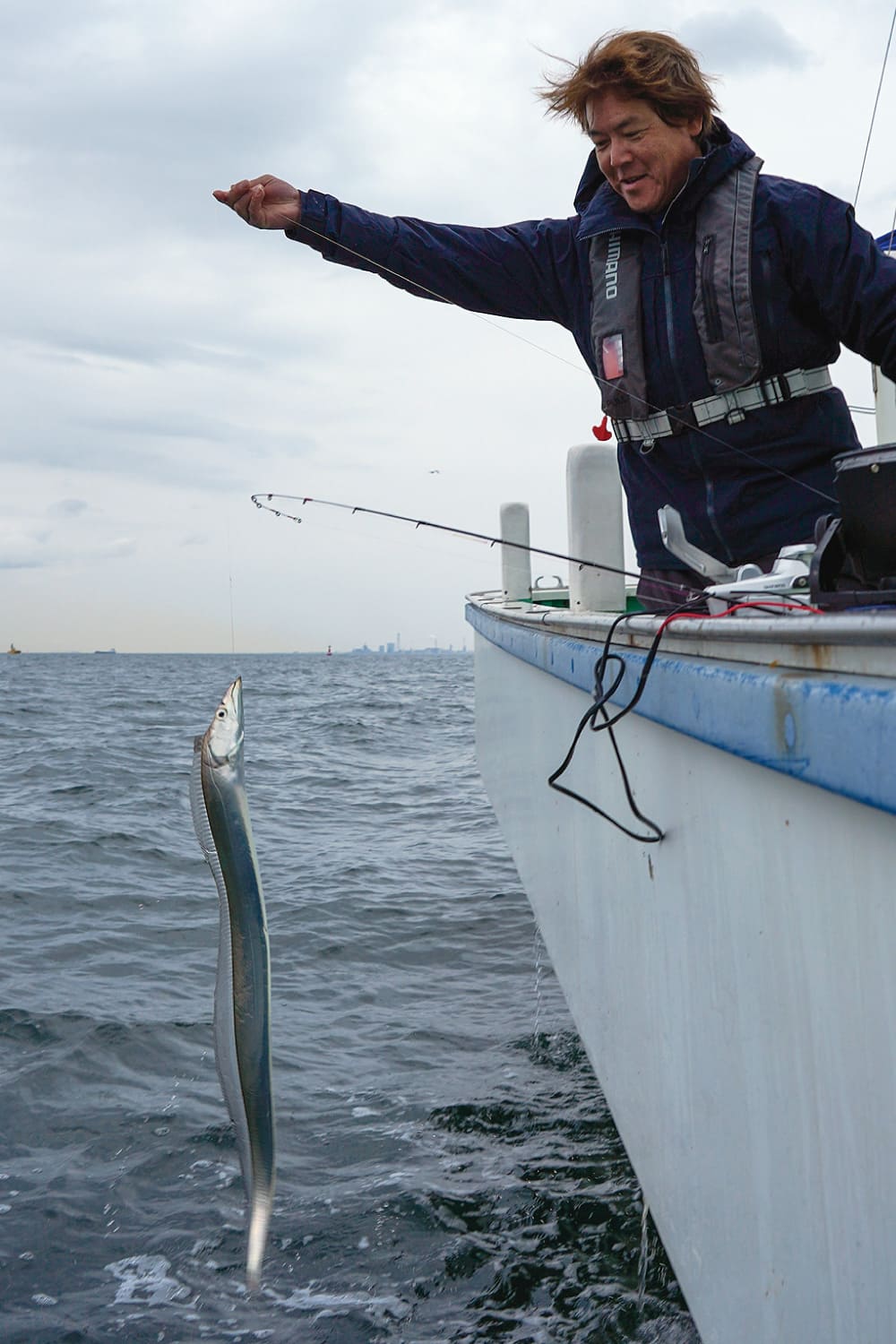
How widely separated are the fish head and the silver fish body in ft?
0.15

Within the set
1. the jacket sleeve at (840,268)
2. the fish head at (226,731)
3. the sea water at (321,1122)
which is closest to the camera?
the fish head at (226,731)

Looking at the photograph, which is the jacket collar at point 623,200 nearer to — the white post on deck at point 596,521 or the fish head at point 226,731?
the white post on deck at point 596,521

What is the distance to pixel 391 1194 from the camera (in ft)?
11.0

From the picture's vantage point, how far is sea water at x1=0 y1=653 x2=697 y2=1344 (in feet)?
9.27

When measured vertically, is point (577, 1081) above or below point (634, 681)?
below

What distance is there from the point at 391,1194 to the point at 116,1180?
34.6 inches

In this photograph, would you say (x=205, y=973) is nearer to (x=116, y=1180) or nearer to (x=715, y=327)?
(x=116, y=1180)

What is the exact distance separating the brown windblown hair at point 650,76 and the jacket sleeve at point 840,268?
0.28 m

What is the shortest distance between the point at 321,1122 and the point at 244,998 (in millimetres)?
2669

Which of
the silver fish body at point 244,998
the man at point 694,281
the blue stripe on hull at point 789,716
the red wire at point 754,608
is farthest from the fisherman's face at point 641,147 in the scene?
the silver fish body at point 244,998

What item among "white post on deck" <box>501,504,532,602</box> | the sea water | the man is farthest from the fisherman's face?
"white post on deck" <box>501,504,532,602</box>

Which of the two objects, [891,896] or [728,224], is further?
[728,224]

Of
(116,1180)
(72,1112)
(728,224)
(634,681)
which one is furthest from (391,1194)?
(728,224)

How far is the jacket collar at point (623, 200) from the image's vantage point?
2438 millimetres
